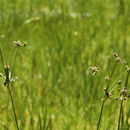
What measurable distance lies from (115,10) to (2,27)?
1260mm

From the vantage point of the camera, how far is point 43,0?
4711 millimetres

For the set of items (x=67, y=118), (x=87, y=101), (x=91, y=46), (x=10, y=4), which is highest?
(x=10, y=4)

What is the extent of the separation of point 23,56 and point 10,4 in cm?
105

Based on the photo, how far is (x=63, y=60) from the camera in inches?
126

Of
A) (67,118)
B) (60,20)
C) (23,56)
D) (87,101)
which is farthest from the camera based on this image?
(60,20)

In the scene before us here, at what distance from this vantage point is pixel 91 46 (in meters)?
3.54

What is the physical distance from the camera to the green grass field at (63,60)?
8.19 ft

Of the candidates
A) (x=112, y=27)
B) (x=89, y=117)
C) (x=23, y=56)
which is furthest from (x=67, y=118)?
(x=112, y=27)

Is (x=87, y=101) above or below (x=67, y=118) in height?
above

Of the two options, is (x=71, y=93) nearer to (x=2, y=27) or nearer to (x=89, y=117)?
(x=89, y=117)

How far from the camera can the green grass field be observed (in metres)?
2.50

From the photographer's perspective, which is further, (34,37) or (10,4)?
(10,4)

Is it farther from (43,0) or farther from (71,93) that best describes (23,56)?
(43,0)

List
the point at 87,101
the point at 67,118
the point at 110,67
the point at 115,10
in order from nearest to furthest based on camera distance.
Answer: the point at 67,118 < the point at 87,101 < the point at 110,67 < the point at 115,10
